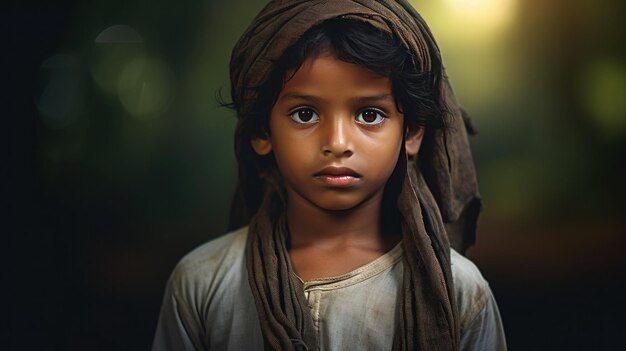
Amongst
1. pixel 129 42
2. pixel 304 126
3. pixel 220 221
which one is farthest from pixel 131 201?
pixel 304 126

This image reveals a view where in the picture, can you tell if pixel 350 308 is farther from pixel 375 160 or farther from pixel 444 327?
pixel 375 160

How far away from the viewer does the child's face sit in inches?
58.9

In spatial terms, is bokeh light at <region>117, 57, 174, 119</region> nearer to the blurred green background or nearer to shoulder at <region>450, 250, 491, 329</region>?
the blurred green background

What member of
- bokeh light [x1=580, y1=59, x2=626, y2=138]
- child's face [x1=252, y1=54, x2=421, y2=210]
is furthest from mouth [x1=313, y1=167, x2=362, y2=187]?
bokeh light [x1=580, y1=59, x2=626, y2=138]

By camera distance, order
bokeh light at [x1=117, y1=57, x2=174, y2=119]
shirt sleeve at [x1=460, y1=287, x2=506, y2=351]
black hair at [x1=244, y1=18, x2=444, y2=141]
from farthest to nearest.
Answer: bokeh light at [x1=117, y1=57, x2=174, y2=119] → shirt sleeve at [x1=460, y1=287, x2=506, y2=351] → black hair at [x1=244, y1=18, x2=444, y2=141]

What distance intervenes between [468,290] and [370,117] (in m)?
0.44

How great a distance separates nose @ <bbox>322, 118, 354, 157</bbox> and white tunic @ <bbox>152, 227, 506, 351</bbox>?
272mm

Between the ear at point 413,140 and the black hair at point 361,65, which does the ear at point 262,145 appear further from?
the ear at point 413,140

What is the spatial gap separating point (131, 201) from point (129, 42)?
0.40m

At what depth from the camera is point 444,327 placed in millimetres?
1533

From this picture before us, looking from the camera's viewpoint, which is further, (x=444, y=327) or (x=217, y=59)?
(x=217, y=59)

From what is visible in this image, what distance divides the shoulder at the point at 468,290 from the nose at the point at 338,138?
1.18 ft

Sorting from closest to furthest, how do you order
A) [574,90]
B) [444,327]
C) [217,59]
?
[444,327] < [574,90] < [217,59]

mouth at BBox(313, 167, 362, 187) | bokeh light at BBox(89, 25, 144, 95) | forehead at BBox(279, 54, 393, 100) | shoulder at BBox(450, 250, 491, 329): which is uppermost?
bokeh light at BBox(89, 25, 144, 95)
